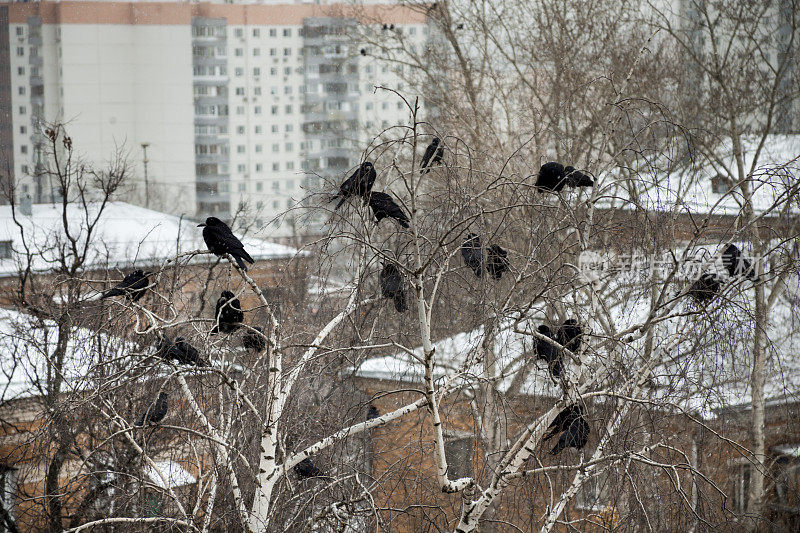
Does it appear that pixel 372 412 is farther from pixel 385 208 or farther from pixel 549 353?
pixel 385 208

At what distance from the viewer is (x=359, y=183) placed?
428 cm

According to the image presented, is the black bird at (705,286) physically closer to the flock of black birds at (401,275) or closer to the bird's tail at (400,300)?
the flock of black birds at (401,275)

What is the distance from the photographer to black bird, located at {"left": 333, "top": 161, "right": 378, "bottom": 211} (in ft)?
14.0

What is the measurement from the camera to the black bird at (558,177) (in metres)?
4.49

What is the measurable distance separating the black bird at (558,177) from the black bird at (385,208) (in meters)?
0.73

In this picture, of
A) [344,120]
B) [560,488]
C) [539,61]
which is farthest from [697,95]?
[344,120]

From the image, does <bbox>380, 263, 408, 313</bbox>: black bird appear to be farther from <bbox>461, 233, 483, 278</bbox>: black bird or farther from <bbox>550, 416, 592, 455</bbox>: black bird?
<bbox>550, 416, 592, 455</bbox>: black bird

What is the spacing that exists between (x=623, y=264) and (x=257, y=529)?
252 cm

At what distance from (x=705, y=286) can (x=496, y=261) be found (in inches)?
43.4

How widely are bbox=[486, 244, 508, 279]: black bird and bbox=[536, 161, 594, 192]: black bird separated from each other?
0.41 meters

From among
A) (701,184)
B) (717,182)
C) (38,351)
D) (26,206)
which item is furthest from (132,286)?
(26,206)

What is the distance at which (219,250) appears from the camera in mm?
4207

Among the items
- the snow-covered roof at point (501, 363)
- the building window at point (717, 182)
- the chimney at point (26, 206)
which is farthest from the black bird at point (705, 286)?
the chimney at point (26, 206)

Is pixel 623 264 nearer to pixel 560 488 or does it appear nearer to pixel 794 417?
pixel 560 488
